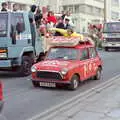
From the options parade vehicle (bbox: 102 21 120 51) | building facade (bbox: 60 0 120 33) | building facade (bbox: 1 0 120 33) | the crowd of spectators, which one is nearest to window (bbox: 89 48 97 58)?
the crowd of spectators

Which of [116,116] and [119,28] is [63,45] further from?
[119,28]

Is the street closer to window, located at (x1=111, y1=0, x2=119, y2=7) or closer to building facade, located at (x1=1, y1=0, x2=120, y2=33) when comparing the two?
building facade, located at (x1=1, y1=0, x2=120, y2=33)

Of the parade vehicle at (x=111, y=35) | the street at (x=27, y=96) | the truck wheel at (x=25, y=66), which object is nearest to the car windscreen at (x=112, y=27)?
the parade vehicle at (x=111, y=35)

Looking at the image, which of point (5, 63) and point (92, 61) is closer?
point (92, 61)

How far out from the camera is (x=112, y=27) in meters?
35.2

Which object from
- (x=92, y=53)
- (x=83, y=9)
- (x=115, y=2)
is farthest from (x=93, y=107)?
(x=115, y=2)

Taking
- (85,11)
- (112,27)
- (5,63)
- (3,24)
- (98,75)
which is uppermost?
(85,11)

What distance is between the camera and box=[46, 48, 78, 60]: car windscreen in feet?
47.0

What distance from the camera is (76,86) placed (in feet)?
45.5

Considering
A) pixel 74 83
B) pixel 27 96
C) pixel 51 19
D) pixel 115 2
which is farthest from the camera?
pixel 115 2

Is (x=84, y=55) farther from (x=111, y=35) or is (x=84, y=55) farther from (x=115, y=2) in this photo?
(x=115, y=2)

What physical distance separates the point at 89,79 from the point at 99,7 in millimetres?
71652

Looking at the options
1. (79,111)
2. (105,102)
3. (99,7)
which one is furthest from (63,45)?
(99,7)

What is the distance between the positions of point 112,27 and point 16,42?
19.6 meters
